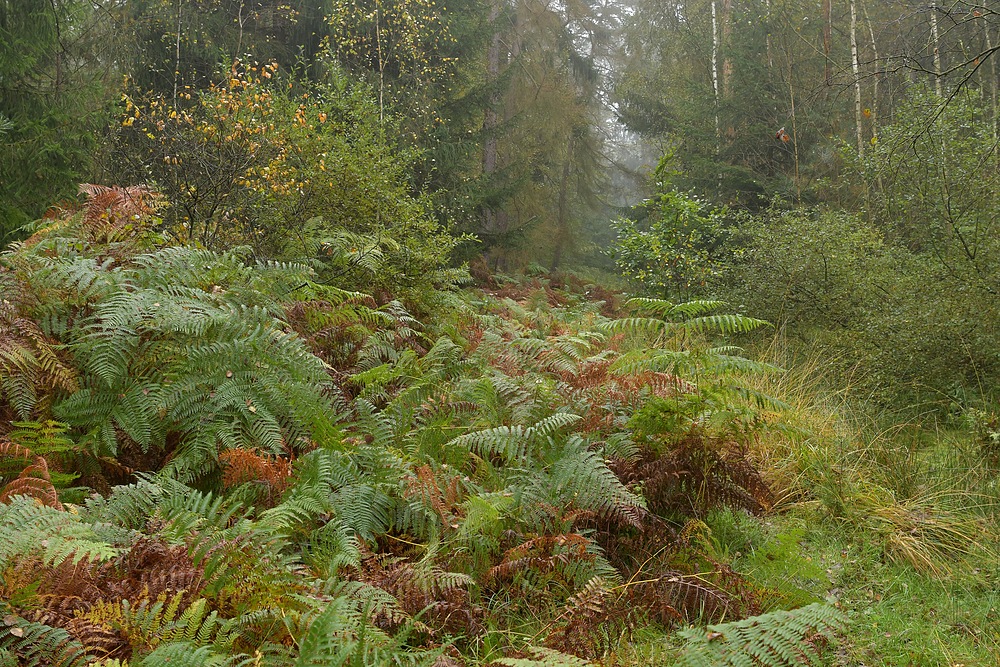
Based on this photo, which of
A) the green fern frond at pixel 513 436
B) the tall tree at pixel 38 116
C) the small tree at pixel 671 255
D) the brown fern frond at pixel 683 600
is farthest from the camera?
the small tree at pixel 671 255

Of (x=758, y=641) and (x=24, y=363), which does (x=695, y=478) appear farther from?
(x=24, y=363)

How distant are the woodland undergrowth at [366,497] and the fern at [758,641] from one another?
1 centimetres

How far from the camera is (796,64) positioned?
49.6ft

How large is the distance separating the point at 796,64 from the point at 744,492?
571 inches

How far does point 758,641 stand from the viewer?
2199mm

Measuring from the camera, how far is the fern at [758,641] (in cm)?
212

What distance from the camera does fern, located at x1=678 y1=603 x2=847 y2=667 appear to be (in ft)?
6.95


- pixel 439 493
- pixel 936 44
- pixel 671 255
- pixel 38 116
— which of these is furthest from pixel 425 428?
pixel 936 44

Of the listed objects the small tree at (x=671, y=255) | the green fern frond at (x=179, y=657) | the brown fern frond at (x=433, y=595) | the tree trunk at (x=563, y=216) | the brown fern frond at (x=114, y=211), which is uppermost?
the tree trunk at (x=563, y=216)

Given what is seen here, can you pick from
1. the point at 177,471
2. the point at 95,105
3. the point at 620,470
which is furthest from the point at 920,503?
the point at 95,105

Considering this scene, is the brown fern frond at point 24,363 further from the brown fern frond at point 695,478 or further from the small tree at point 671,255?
the small tree at point 671,255

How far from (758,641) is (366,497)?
1769mm

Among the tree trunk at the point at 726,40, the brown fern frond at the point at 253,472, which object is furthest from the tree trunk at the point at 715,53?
the brown fern frond at the point at 253,472

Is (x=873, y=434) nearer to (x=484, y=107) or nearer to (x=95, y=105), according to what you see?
(x=95, y=105)
